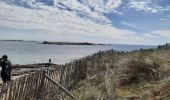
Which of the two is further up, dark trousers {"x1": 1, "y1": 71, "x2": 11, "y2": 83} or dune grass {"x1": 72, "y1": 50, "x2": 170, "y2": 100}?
dune grass {"x1": 72, "y1": 50, "x2": 170, "y2": 100}

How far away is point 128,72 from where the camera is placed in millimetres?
11125

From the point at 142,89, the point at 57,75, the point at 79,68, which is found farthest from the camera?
the point at 79,68

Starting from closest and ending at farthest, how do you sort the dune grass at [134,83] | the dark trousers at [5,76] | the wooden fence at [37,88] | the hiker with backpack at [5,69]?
the wooden fence at [37,88], the dune grass at [134,83], the hiker with backpack at [5,69], the dark trousers at [5,76]

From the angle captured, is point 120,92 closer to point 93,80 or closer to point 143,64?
point 143,64

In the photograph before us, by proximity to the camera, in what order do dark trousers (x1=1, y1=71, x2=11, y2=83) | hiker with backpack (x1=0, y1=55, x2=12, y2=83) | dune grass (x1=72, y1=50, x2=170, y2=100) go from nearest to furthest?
1. dune grass (x1=72, y1=50, x2=170, y2=100)
2. hiker with backpack (x1=0, y1=55, x2=12, y2=83)
3. dark trousers (x1=1, y1=71, x2=11, y2=83)

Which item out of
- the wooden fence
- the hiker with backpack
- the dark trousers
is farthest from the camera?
the dark trousers

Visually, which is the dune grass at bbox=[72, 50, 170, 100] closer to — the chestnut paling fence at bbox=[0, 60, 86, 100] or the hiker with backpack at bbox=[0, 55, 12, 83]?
the chestnut paling fence at bbox=[0, 60, 86, 100]

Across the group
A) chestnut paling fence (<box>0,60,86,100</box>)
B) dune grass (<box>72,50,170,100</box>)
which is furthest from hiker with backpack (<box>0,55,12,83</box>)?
dune grass (<box>72,50,170,100</box>)

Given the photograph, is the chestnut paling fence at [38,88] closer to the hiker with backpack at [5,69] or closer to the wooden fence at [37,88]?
the wooden fence at [37,88]

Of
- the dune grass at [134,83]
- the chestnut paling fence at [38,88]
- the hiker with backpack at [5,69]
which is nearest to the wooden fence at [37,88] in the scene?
the chestnut paling fence at [38,88]

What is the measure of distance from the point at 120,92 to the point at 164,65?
1803 millimetres

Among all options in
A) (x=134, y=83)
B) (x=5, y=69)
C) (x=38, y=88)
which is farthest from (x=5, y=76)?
(x=134, y=83)

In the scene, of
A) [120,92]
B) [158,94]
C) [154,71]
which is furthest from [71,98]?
[154,71]

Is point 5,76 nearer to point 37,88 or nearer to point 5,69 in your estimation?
point 5,69
